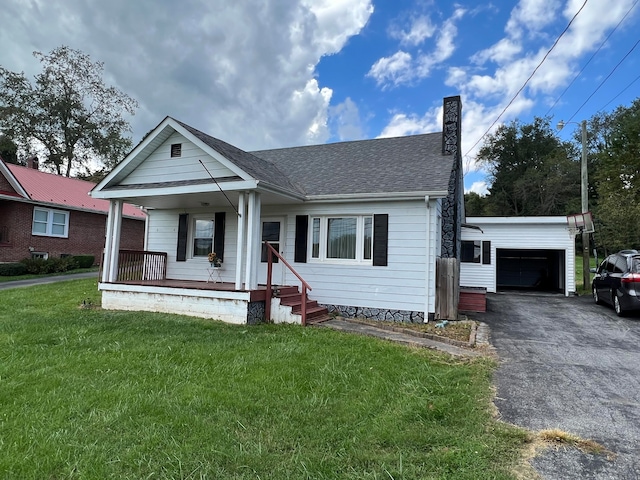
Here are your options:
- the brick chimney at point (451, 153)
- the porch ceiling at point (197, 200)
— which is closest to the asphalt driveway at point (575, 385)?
the brick chimney at point (451, 153)

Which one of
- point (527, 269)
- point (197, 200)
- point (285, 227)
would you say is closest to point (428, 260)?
point (285, 227)

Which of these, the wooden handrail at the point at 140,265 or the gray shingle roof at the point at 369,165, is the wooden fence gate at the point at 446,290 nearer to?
the gray shingle roof at the point at 369,165

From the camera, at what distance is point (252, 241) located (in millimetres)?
7613

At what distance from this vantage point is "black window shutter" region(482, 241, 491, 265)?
15.4m

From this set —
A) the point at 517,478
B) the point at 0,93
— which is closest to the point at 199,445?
the point at 517,478

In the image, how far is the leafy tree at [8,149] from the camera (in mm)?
27328

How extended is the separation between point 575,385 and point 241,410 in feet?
12.9

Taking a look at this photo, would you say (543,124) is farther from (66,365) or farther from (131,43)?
(66,365)

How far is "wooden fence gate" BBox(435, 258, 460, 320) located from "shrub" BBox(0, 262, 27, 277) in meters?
17.3

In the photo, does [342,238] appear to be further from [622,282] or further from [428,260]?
[622,282]

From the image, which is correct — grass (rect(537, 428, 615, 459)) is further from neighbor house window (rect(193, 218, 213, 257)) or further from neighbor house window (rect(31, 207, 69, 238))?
neighbor house window (rect(31, 207, 69, 238))

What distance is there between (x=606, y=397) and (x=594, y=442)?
4.64 ft

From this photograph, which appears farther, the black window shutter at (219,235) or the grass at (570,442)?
the black window shutter at (219,235)

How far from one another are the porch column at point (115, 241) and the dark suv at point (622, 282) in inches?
489
